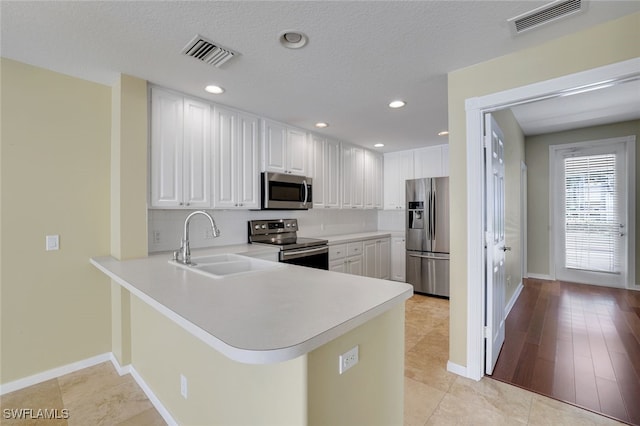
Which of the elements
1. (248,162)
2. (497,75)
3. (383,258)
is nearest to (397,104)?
(497,75)

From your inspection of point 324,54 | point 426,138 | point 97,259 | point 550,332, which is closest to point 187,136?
point 97,259

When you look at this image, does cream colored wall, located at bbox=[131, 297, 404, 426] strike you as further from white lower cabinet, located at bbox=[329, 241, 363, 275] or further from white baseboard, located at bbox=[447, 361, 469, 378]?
white lower cabinet, located at bbox=[329, 241, 363, 275]

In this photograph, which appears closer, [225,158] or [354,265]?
[225,158]

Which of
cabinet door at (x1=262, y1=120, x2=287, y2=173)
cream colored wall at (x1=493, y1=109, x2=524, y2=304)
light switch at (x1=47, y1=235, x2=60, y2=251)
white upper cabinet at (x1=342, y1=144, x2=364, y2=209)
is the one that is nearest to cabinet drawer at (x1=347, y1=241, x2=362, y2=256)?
white upper cabinet at (x1=342, y1=144, x2=364, y2=209)

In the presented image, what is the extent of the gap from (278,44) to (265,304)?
1.61 metres

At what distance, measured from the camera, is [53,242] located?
7.50 ft

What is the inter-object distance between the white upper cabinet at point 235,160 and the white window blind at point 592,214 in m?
5.23

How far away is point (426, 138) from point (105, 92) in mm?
3928

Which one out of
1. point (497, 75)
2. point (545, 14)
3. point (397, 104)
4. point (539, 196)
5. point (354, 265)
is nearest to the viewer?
point (545, 14)

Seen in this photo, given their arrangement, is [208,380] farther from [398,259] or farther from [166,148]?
[398,259]

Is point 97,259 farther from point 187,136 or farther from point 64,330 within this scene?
point 187,136

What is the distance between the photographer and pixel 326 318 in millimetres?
1026

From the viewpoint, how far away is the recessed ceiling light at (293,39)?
178 cm

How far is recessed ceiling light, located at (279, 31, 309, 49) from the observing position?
1.78 meters
